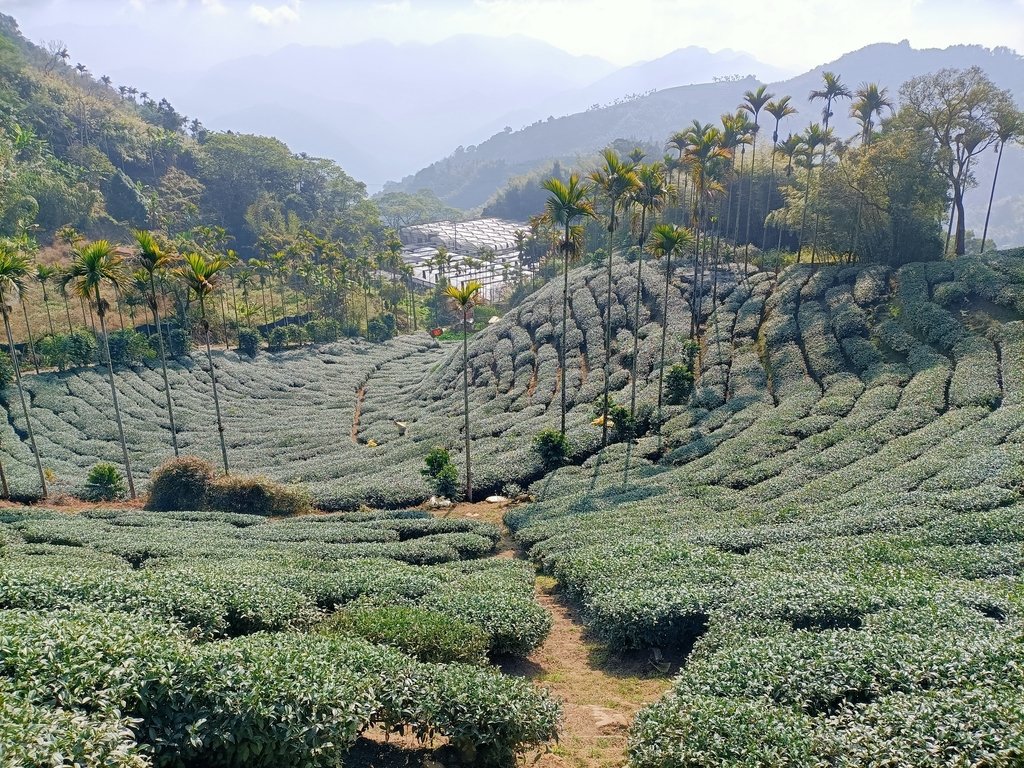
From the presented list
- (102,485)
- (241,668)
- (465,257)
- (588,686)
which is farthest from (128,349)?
(465,257)

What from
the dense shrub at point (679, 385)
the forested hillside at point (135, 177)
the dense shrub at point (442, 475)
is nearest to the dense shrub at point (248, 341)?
the forested hillside at point (135, 177)

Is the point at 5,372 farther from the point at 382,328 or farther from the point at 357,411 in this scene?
the point at 382,328

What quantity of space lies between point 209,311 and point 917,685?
79299 mm

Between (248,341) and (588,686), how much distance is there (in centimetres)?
6944

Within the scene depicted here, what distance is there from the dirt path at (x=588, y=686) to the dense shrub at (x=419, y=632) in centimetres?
179

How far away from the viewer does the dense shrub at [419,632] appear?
40.7 feet

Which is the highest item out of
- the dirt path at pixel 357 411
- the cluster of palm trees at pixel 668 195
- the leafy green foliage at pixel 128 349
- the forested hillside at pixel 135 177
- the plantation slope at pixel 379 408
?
the forested hillside at pixel 135 177

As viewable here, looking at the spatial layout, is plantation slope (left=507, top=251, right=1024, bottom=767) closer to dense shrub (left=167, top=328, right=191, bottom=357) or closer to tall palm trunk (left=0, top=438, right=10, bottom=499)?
tall palm trunk (left=0, top=438, right=10, bottom=499)

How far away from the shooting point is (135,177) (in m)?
A: 137

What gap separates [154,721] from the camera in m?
8.39

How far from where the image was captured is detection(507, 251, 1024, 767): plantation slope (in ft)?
30.5

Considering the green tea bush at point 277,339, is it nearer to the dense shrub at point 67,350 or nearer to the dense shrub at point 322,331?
the dense shrub at point 322,331

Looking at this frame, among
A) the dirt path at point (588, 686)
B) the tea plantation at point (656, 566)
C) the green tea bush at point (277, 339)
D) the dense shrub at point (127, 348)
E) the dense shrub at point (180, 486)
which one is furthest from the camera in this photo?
the green tea bush at point (277, 339)

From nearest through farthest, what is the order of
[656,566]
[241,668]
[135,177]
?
[241,668] < [656,566] < [135,177]
